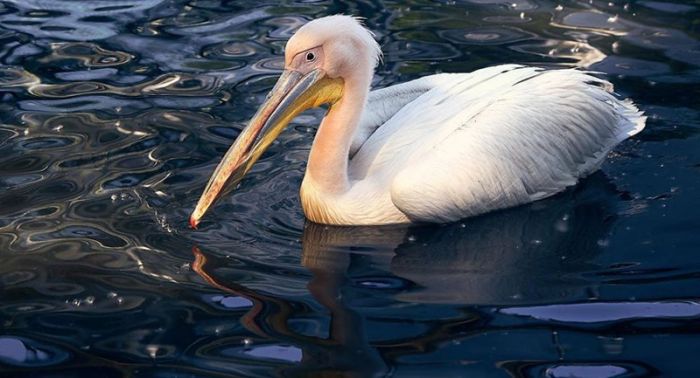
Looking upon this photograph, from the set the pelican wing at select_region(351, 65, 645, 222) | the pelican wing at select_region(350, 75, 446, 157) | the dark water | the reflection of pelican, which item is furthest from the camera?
the pelican wing at select_region(350, 75, 446, 157)

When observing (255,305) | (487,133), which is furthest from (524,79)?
(255,305)

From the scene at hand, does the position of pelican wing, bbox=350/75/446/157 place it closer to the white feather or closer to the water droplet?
the white feather

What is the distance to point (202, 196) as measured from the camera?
4559 millimetres

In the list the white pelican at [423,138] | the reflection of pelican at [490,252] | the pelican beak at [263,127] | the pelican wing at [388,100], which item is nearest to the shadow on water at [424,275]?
the reflection of pelican at [490,252]

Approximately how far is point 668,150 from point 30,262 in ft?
9.09

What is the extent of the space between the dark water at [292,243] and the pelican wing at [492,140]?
12cm

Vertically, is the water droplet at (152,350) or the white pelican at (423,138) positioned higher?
the white pelican at (423,138)

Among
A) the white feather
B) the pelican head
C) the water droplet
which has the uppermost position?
the pelican head

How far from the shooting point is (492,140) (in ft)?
Answer: 15.9

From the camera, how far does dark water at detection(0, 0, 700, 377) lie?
3.75 meters

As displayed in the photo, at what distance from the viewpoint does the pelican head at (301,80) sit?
4.57m

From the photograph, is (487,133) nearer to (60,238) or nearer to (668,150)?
(668,150)

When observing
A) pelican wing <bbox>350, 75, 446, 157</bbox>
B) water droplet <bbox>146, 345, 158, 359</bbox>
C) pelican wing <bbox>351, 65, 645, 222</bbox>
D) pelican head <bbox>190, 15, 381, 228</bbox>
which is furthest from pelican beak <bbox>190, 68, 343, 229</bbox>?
water droplet <bbox>146, 345, 158, 359</bbox>

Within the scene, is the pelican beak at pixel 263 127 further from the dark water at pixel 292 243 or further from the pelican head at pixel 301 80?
the dark water at pixel 292 243
